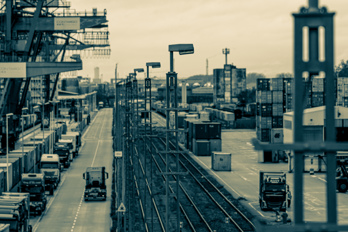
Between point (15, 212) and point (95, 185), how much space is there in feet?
51.5

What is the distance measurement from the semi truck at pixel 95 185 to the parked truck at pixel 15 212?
12167 mm

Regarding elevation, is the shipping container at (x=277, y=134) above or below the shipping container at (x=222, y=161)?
above

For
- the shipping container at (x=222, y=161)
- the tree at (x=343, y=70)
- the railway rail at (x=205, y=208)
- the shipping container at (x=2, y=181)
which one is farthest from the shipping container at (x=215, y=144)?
the tree at (x=343, y=70)

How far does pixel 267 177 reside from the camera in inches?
1341

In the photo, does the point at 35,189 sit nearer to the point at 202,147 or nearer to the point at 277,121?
the point at 202,147

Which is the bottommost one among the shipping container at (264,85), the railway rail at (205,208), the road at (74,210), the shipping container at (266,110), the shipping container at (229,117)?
the road at (74,210)

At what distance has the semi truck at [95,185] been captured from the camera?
39.9 metres

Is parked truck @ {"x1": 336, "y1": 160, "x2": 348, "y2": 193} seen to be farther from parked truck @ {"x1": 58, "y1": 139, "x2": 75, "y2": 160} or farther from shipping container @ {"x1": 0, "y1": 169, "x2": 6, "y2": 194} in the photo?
parked truck @ {"x1": 58, "y1": 139, "x2": 75, "y2": 160}

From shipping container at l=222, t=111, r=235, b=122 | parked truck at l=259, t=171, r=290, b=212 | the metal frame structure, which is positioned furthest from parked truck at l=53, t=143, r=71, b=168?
the metal frame structure

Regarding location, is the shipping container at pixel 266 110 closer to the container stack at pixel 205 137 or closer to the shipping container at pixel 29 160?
the container stack at pixel 205 137

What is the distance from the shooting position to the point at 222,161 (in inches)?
2055

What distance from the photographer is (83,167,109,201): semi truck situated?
39.9 m

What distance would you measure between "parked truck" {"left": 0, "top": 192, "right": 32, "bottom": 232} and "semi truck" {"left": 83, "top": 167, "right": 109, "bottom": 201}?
12.2 metres

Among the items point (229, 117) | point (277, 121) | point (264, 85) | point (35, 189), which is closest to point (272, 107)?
point (277, 121)
